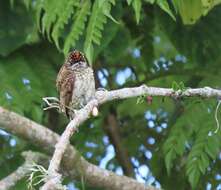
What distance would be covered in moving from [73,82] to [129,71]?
2.59 meters

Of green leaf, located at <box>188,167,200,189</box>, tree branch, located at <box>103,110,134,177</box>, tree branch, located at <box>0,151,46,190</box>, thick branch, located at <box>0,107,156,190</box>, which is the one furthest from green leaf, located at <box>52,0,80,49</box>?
tree branch, located at <box>103,110,134,177</box>

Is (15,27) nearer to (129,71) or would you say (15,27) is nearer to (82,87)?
(82,87)

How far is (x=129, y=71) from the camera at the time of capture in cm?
866

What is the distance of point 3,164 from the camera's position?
704cm

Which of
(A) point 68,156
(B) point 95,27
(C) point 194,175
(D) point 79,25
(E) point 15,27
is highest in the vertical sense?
(B) point 95,27

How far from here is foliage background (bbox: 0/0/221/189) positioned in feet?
19.7

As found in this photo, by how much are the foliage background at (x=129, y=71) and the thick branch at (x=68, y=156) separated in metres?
0.23

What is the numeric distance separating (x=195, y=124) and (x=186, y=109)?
0.87 feet

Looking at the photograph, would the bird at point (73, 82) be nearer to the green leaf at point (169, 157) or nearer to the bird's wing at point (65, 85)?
the bird's wing at point (65, 85)

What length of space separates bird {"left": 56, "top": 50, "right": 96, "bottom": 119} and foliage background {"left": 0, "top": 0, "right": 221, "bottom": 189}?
0.36 feet

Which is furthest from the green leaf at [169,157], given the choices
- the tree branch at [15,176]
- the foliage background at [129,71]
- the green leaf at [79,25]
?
the green leaf at [79,25]

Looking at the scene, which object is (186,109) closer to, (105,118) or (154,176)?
(154,176)

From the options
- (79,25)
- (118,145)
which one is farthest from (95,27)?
(118,145)

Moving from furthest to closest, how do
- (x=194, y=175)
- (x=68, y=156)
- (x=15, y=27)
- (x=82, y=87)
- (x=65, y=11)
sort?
1. (x=15, y=27)
2. (x=194, y=175)
3. (x=68, y=156)
4. (x=82, y=87)
5. (x=65, y=11)
